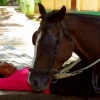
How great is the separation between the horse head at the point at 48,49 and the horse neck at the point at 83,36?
105 millimetres

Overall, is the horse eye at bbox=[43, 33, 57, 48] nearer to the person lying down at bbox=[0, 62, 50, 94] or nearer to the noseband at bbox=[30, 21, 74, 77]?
the noseband at bbox=[30, 21, 74, 77]

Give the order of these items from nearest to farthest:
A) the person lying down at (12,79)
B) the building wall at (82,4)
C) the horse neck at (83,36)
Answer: the horse neck at (83,36), the person lying down at (12,79), the building wall at (82,4)

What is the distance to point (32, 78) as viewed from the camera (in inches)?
107

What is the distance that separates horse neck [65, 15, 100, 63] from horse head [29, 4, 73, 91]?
0.34 ft

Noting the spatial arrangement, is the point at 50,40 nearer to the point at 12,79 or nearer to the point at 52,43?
the point at 52,43

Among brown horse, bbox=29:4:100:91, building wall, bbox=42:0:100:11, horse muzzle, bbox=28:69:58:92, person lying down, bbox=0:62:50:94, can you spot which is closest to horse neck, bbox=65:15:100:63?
brown horse, bbox=29:4:100:91

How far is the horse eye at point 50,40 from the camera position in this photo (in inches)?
106

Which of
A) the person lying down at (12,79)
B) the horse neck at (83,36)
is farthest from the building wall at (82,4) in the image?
the horse neck at (83,36)

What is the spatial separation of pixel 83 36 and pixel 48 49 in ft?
1.18

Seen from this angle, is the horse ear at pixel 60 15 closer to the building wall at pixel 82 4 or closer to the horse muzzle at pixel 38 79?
the horse muzzle at pixel 38 79

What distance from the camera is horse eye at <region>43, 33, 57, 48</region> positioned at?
2.68 metres

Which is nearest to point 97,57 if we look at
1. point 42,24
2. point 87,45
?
point 87,45

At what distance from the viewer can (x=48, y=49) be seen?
8.88ft

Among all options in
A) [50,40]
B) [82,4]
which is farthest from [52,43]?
[82,4]
